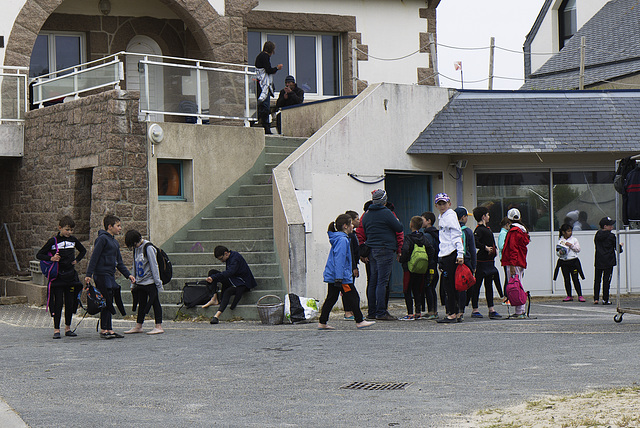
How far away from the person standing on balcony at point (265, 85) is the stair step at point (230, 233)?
351 centimetres

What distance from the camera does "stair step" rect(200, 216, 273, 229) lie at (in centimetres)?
1600

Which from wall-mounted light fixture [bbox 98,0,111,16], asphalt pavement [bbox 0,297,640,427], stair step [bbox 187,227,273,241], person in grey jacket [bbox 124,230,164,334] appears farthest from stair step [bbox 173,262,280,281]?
wall-mounted light fixture [bbox 98,0,111,16]

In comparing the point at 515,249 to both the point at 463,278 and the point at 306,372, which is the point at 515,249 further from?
the point at 306,372

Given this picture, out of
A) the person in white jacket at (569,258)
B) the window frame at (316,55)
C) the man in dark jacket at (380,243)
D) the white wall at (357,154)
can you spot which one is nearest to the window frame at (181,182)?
the white wall at (357,154)

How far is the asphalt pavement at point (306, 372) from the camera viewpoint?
6.95 metres

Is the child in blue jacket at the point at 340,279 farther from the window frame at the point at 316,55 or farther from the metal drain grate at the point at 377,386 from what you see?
the window frame at the point at 316,55

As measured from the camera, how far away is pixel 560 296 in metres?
18.1

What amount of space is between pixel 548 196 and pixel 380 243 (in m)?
6.41

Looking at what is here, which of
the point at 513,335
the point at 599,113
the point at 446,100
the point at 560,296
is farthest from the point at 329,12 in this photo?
the point at 513,335

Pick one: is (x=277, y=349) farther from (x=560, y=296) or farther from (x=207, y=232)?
(x=560, y=296)

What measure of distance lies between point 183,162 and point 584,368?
9.77 metres

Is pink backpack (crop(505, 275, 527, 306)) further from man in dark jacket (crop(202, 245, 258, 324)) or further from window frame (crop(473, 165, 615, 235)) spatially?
window frame (crop(473, 165, 615, 235))

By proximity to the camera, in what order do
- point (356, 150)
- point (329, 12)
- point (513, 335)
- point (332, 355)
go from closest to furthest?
point (332, 355) < point (513, 335) < point (356, 150) < point (329, 12)

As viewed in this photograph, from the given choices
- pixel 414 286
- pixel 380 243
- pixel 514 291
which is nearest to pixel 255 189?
pixel 380 243
